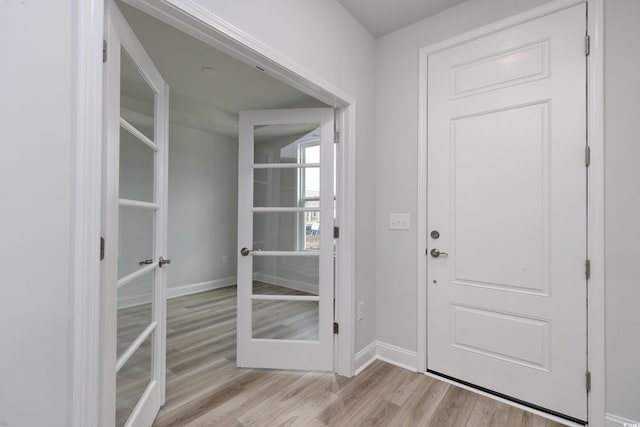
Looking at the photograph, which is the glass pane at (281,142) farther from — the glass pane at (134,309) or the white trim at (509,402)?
the white trim at (509,402)

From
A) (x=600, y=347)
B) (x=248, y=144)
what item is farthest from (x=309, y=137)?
(x=600, y=347)

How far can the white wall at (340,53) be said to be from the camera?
1.49 metres

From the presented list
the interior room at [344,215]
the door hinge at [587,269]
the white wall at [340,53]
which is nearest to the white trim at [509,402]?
the interior room at [344,215]

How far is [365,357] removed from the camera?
7.46 ft

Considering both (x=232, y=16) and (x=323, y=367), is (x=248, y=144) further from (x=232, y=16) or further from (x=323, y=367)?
(x=323, y=367)

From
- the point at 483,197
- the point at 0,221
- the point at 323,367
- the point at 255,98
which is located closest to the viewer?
the point at 0,221

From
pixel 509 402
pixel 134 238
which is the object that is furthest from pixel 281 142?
pixel 509 402

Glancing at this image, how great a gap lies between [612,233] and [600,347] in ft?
2.08

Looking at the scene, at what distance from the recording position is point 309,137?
2.24 meters

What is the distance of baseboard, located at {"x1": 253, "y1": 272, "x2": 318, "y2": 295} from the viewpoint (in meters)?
2.22

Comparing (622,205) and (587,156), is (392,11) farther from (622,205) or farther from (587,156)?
(622,205)

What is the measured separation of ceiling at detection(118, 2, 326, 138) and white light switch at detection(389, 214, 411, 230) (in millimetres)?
1273

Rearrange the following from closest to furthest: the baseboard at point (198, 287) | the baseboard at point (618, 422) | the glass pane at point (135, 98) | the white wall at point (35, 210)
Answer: the white wall at point (35, 210) → the glass pane at point (135, 98) → the baseboard at point (618, 422) → the baseboard at point (198, 287)

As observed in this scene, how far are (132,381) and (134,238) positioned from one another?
2.30ft
